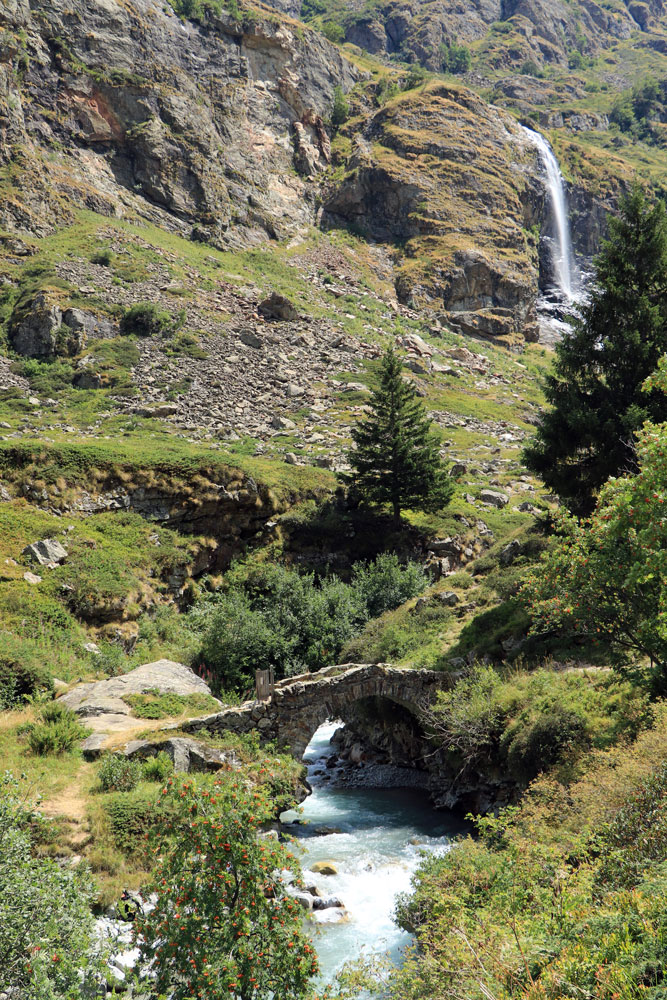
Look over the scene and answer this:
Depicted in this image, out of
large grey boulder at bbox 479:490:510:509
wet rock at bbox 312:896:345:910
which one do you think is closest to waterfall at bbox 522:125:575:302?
large grey boulder at bbox 479:490:510:509

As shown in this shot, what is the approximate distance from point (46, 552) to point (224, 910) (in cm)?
1807

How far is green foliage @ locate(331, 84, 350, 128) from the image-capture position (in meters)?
98.9

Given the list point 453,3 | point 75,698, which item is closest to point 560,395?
point 75,698

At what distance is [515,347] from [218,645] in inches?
2687

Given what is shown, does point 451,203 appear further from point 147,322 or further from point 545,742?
point 545,742

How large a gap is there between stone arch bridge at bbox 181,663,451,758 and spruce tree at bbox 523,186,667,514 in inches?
348

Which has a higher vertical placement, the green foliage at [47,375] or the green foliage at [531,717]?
the green foliage at [531,717]

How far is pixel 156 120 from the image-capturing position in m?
67.8

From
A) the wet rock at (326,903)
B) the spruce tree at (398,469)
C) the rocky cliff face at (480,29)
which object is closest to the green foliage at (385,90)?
the rocky cliff face at (480,29)

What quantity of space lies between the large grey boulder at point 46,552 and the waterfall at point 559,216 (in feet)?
296

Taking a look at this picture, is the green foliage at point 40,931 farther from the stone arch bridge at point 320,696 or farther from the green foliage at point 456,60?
the green foliage at point 456,60

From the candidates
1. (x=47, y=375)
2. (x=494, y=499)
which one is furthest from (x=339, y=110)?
(x=494, y=499)

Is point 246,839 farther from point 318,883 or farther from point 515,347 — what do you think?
point 515,347

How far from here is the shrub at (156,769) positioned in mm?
12469
